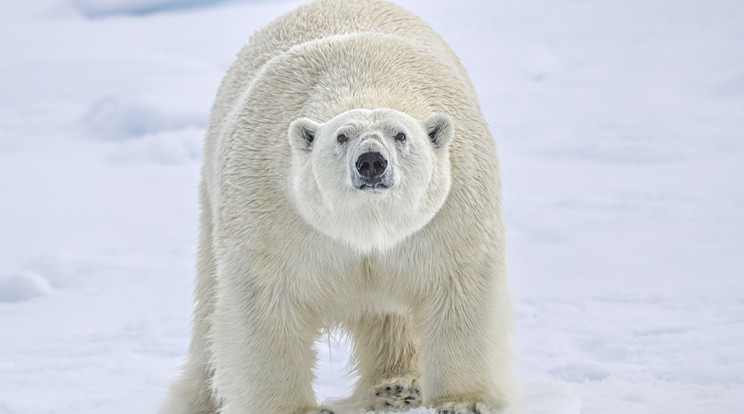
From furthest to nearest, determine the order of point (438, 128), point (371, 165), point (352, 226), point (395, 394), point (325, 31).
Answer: point (395, 394) → point (325, 31) → point (438, 128) → point (352, 226) → point (371, 165)

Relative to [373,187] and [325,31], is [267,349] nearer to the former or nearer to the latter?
[373,187]

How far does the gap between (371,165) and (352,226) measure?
15.9 inches

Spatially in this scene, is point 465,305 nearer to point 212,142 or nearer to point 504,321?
point 504,321

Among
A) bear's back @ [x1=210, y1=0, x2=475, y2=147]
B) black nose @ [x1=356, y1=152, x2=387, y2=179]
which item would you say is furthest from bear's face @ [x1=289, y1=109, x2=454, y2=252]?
bear's back @ [x1=210, y1=0, x2=475, y2=147]

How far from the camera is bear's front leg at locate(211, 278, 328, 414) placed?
524 cm

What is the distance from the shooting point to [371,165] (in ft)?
14.7

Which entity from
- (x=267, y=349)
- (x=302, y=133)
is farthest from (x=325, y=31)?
(x=267, y=349)

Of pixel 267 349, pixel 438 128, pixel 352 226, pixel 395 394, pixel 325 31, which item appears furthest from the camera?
pixel 395 394

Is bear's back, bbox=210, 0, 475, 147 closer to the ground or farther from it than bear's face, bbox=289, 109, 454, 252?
farther from it

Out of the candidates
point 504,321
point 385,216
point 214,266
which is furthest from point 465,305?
point 214,266

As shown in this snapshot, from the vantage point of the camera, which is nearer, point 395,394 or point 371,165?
point 371,165

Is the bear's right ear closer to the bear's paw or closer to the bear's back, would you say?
the bear's back

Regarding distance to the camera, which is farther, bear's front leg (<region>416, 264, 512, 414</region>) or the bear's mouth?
bear's front leg (<region>416, 264, 512, 414</region>)

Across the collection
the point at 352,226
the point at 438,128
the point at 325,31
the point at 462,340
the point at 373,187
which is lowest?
the point at 462,340
